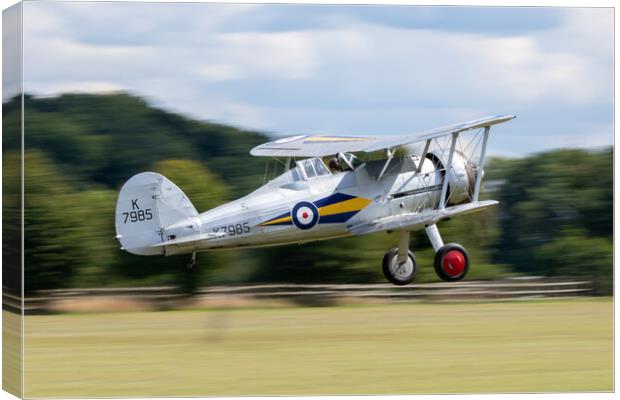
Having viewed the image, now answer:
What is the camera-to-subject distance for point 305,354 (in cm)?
1538

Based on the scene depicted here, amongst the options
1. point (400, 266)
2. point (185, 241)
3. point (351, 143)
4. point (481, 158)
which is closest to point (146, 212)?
point (185, 241)

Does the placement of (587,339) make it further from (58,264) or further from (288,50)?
(58,264)

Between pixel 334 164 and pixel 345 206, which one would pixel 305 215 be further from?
pixel 334 164

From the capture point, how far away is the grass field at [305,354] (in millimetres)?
14305

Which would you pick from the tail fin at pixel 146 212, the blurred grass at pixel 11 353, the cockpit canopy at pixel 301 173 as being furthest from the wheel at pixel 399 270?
the blurred grass at pixel 11 353

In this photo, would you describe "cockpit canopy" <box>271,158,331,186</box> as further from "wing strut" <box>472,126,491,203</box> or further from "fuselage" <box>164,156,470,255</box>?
"wing strut" <box>472,126,491,203</box>

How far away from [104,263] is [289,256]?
371 cm

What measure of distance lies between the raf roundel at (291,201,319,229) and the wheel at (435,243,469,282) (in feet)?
5.50

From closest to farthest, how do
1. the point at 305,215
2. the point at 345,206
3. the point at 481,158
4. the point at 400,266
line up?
the point at 305,215 → the point at 481,158 → the point at 345,206 → the point at 400,266

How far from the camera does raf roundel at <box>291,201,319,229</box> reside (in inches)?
554

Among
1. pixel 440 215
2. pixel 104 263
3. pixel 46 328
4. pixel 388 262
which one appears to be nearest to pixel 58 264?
pixel 104 263

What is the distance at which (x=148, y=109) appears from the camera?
21062mm

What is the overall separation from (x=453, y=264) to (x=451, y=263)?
3 centimetres

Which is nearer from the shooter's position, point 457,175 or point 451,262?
point 451,262
